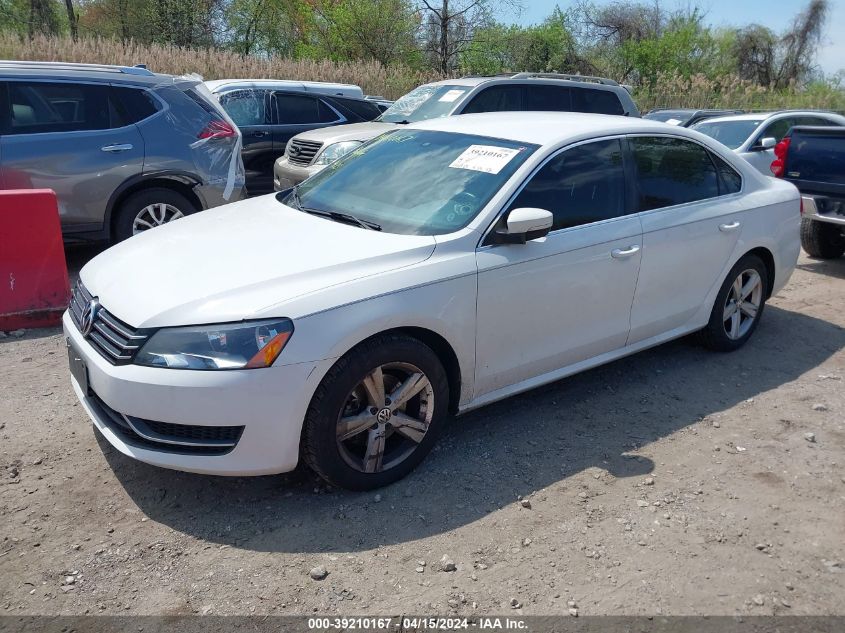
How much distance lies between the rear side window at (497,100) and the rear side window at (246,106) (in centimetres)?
322

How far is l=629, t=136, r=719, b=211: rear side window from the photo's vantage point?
15.1 ft

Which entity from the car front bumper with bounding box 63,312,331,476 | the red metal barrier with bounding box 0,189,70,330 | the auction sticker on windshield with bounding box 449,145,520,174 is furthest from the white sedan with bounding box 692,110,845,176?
the car front bumper with bounding box 63,312,331,476

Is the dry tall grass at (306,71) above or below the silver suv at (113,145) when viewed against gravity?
above

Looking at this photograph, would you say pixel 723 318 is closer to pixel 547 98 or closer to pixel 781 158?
pixel 781 158

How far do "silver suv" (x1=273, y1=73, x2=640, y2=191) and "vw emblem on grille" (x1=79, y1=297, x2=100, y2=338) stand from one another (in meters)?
5.46

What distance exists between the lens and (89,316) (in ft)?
11.4

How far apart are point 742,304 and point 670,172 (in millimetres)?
1316

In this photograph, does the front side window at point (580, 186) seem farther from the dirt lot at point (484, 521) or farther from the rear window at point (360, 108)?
the rear window at point (360, 108)

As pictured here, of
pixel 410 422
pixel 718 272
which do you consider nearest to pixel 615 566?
pixel 410 422

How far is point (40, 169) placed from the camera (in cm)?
646

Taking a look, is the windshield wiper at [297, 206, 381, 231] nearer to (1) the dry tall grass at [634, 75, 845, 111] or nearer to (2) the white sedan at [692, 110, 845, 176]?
(2) the white sedan at [692, 110, 845, 176]

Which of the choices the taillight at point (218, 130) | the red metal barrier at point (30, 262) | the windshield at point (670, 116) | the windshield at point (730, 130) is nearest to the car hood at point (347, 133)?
the taillight at point (218, 130)

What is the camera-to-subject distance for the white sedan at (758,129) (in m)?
10.3

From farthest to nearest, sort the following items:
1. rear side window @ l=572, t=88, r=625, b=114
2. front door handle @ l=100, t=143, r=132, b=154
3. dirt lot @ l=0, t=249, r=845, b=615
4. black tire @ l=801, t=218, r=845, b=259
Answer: rear side window @ l=572, t=88, r=625, b=114
black tire @ l=801, t=218, r=845, b=259
front door handle @ l=100, t=143, r=132, b=154
dirt lot @ l=0, t=249, r=845, b=615
